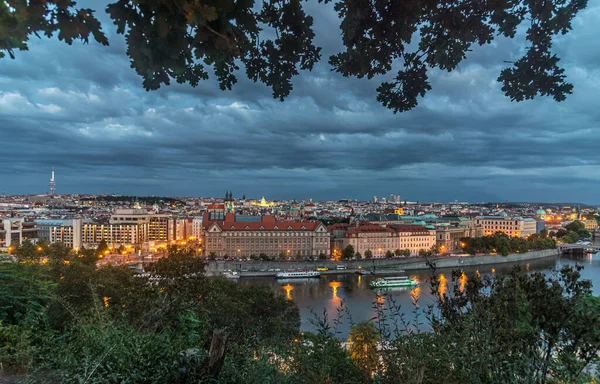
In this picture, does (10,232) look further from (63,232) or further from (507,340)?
(507,340)

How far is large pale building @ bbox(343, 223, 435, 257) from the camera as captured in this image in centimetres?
3934

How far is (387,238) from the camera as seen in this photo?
4047cm

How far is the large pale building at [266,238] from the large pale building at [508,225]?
2856 cm

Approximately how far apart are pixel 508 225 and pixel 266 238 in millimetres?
34927

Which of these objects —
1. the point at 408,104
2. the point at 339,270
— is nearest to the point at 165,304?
the point at 408,104

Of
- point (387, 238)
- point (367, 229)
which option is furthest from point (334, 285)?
point (387, 238)

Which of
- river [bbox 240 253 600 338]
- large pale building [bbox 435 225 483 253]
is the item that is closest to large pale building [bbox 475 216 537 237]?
large pale building [bbox 435 225 483 253]

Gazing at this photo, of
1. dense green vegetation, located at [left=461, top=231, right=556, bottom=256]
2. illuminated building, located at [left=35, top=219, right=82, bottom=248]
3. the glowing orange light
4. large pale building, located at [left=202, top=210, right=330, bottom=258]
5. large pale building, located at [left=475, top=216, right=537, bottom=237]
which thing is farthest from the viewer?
large pale building, located at [left=475, top=216, right=537, bottom=237]

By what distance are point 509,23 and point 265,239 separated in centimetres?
3708

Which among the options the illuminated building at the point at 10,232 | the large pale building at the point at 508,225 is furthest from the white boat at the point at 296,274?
the large pale building at the point at 508,225

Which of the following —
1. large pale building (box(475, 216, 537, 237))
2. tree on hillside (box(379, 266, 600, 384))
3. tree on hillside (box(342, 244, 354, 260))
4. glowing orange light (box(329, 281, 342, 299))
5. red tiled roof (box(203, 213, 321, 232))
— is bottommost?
glowing orange light (box(329, 281, 342, 299))

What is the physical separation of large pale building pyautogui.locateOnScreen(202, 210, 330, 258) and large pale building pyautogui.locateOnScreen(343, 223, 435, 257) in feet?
9.45

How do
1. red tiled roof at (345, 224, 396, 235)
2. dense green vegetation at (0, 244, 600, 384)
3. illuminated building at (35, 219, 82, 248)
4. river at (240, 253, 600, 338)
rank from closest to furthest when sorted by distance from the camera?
dense green vegetation at (0, 244, 600, 384) < river at (240, 253, 600, 338) < illuminated building at (35, 219, 82, 248) < red tiled roof at (345, 224, 396, 235)

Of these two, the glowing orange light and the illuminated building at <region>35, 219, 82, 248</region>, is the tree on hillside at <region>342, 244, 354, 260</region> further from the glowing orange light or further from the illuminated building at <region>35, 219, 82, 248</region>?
the illuminated building at <region>35, 219, 82, 248</region>
